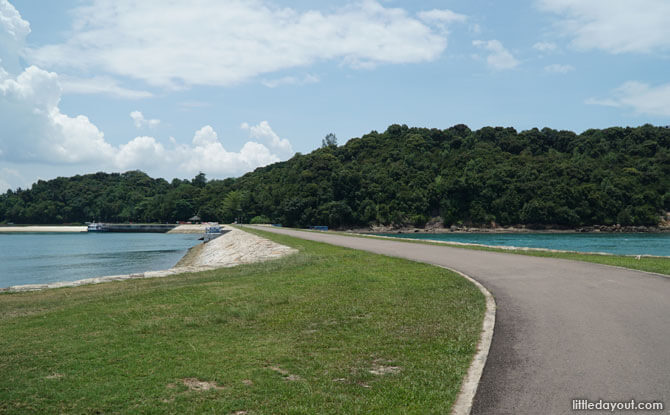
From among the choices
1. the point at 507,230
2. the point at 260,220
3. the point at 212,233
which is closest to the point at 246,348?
the point at 212,233

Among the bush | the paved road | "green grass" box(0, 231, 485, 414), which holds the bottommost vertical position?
"green grass" box(0, 231, 485, 414)

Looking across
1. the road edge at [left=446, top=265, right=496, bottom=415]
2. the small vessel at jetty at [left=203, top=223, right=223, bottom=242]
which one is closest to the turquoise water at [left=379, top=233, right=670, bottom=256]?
the road edge at [left=446, top=265, right=496, bottom=415]

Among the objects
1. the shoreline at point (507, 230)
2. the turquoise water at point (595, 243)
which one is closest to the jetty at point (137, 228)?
the shoreline at point (507, 230)

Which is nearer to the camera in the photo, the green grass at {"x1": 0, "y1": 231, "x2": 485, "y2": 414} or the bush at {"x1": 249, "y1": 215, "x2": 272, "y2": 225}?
the green grass at {"x1": 0, "y1": 231, "x2": 485, "y2": 414}

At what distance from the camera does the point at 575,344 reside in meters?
7.25

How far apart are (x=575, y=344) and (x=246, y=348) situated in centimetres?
550

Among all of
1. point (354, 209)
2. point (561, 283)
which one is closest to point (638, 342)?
point (561, 283)

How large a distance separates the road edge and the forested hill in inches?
4238

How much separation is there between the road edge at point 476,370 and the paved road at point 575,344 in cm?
9

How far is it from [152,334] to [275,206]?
4698 inches

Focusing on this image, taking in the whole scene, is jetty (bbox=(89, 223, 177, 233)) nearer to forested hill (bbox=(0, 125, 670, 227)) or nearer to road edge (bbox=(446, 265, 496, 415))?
forested hill (bbox=(0, 125, 670, 227))

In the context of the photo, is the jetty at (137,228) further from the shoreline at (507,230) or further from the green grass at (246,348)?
the green grass at (246,348)

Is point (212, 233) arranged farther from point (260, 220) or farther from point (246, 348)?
point (246, 348)

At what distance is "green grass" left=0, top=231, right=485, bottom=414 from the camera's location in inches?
213
